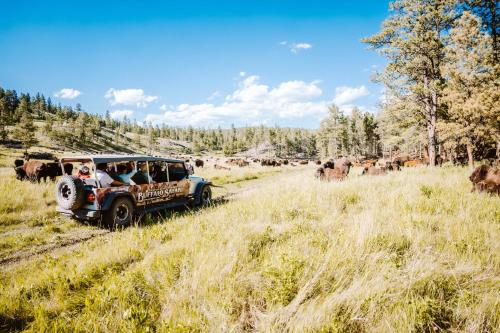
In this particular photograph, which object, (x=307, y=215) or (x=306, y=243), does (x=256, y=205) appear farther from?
(x=306, y=243)

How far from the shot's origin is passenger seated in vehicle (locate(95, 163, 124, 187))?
728 centimetres

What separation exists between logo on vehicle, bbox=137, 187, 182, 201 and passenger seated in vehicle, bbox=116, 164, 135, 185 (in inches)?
18.4

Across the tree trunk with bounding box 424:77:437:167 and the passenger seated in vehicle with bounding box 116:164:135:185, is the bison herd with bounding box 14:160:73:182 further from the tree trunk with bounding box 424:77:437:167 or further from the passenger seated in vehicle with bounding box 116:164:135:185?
the tree trunk with bounding box 424:77:437:167

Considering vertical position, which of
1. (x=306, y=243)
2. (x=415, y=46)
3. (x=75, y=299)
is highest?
(x=415, y=46)

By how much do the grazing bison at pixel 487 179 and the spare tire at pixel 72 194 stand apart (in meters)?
11.4

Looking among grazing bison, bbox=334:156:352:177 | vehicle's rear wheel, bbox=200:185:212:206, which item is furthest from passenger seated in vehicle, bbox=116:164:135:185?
grazing bison, bbox=334:156:352:177

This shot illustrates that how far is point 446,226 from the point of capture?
4.86 meters

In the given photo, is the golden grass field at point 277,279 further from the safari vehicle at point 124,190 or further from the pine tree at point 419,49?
the pine tree at point 419,49

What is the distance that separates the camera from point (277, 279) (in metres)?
3.08

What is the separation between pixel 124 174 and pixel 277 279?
6.65m

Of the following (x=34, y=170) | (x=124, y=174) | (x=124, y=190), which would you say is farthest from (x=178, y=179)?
(x=34, y=170)

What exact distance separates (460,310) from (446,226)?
8.55 feet

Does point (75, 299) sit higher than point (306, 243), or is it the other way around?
point (306, 243)

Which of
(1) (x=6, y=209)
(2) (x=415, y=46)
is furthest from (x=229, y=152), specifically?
(1) (x=6, y=209)
